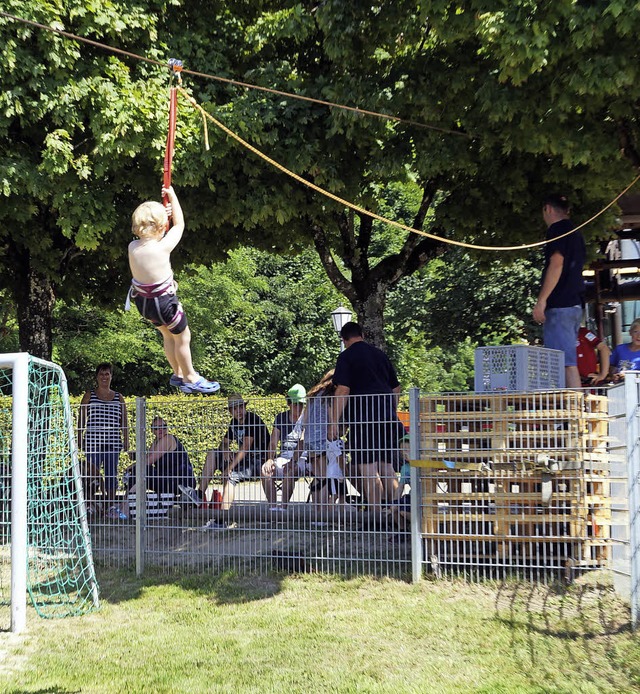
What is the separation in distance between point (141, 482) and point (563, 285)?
512cm

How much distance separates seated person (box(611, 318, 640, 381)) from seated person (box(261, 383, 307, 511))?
3790mm

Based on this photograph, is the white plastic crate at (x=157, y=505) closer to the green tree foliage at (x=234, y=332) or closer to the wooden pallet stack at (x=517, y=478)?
the wooden pallet stack at (x=517, y=478)

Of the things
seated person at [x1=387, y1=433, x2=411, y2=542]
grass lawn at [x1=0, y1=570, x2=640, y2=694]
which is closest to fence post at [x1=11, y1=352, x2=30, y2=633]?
grass lawn at [x1=0, y1=570, x2=640, y2=694]

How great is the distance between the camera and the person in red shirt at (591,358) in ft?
35.3

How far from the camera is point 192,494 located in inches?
392

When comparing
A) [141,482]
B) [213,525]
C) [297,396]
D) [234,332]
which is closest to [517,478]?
[297,396]

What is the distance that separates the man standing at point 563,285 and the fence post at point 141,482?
182 inches

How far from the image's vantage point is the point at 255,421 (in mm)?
9773

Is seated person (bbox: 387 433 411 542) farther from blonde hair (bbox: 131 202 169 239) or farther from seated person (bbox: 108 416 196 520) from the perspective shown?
blonde hair (bbox: 131 202 169 239)

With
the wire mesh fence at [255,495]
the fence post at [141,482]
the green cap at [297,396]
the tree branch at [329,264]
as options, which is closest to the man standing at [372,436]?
the wire mesh fence at [255,495]

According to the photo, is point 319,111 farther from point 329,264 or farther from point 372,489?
point 372,489

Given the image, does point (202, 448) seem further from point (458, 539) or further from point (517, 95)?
point (517, 95)

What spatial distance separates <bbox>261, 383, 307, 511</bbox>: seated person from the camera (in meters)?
9.44

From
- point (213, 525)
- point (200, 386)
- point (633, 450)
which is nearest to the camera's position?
point (200, 386)
